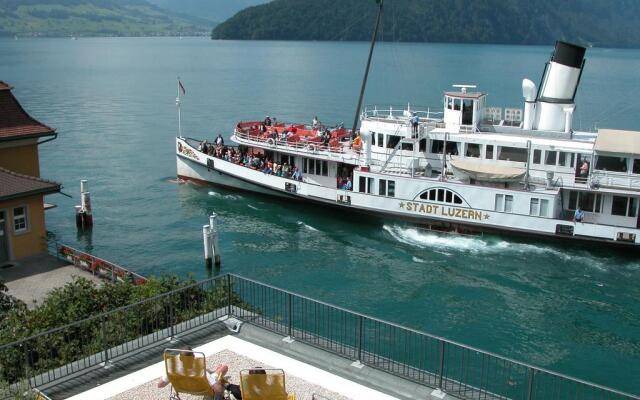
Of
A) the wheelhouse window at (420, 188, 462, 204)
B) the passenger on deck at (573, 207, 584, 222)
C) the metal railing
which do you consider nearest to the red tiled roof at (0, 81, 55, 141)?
the metal railing

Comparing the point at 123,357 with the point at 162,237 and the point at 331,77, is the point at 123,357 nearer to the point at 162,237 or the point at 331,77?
the point at 162,237

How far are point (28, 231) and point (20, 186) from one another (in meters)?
1.87

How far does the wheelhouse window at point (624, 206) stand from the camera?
3509 cm

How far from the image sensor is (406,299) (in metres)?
29.7

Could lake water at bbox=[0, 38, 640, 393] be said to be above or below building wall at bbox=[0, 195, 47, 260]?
below

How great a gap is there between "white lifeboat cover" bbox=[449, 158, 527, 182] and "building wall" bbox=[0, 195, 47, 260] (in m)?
20.7

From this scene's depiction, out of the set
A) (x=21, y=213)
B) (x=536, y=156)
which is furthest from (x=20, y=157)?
(x=536, y=156)

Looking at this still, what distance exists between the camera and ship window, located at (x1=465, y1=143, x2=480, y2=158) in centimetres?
3859

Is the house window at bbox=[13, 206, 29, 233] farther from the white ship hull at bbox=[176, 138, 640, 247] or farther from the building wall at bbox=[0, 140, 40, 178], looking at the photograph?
the white ship hull at bbox=[176, 138, 640, 247]

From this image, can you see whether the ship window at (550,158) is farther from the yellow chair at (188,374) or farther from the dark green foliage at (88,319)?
the yellow chair at (188,374)

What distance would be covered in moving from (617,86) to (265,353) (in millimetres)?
121093

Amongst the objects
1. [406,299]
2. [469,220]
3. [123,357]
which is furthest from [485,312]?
[123,357]

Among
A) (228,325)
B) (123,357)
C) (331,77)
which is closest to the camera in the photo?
(123,357)

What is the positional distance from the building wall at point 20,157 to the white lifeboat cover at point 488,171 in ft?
68.9
